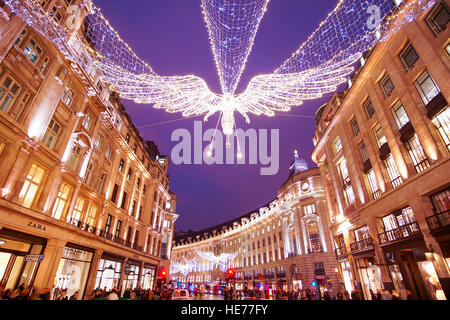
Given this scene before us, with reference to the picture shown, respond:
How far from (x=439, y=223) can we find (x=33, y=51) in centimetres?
2546

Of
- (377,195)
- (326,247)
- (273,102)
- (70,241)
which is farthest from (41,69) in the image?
(326,247)

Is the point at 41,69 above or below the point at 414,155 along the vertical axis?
above

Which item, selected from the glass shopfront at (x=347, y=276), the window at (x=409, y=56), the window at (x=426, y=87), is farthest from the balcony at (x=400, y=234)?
the window at (x=409, y=56)

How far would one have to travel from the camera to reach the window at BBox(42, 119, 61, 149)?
47.8 feet

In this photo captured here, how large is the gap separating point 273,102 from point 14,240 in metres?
15.9

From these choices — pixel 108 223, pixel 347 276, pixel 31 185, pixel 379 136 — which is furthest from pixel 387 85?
pixel 108 223

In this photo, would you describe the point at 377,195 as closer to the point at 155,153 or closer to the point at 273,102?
the point at 273,102

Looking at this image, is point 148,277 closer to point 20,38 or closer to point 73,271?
point 73,271

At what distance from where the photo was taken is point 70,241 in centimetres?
1566

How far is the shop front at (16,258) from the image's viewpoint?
38.0ft

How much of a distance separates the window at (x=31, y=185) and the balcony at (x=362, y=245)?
24049 millimetres

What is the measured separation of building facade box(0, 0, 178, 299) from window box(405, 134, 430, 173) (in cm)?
2106

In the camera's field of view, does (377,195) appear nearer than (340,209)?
Yes

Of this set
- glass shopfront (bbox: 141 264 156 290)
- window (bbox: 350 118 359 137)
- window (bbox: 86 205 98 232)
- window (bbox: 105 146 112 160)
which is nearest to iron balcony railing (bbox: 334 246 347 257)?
window (bbox: 350 118 359 137)
